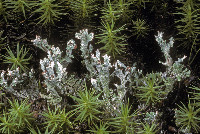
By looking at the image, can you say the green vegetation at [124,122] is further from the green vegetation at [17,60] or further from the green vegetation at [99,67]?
the green vegetation at [17,60]

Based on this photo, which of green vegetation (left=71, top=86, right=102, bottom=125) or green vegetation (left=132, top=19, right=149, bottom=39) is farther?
green vegetation (left=132, top=19, right=149, bottom=39)

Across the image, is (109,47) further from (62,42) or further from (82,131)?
(82,131)

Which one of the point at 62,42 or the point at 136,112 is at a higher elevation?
the point at 62,42

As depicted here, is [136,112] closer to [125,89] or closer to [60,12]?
[125,89]

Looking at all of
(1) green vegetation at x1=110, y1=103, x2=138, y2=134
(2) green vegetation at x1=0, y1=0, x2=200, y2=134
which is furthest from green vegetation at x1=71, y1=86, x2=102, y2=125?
(1) green vegetation at x1=110, y1=103, x2=138, y2=134

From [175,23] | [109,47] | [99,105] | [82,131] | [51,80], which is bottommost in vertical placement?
[82,131]

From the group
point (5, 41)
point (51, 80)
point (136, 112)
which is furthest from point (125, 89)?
point (5, 41)

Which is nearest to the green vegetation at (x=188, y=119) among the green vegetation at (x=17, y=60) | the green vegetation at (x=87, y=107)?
the green vegetation at (x=87, y=107)

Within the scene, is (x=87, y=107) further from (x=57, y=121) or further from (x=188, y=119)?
(x=188, y=119)

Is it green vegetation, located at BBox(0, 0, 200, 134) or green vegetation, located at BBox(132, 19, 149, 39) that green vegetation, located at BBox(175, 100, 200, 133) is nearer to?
green vegetation, located at BBox(0, 0, 200, 134)

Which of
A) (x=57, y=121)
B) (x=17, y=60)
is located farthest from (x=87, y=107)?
(x=17, y=60)

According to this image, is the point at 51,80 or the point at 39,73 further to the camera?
the point at 39,73
